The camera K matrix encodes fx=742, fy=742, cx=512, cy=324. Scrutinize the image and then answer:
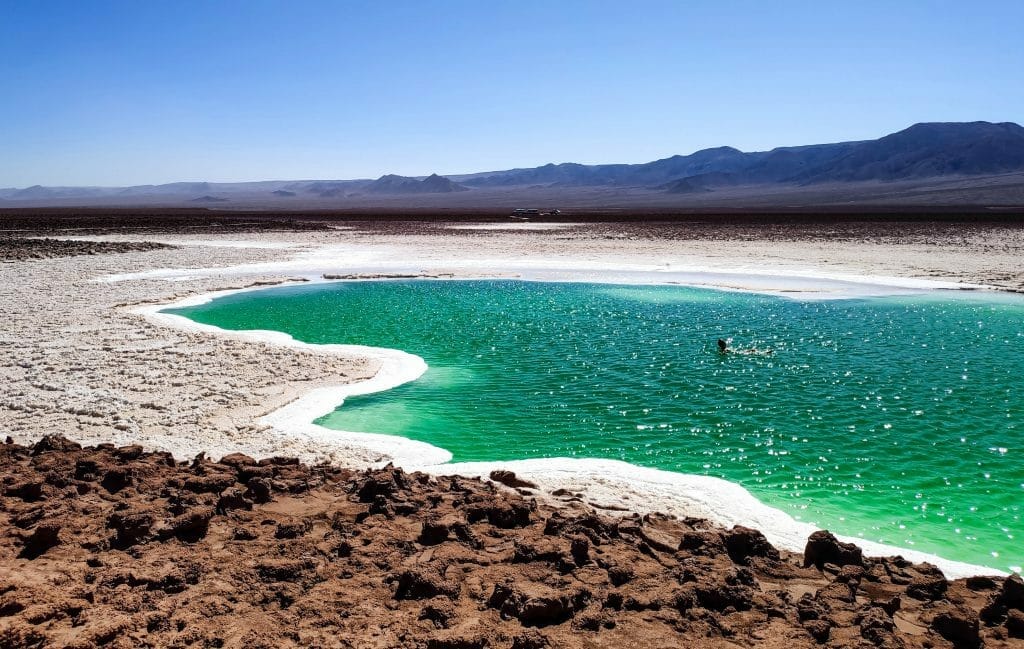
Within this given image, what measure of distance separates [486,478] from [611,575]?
2.87 m

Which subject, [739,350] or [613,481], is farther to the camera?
[739,350]

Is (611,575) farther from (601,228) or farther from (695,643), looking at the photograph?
(601,228)

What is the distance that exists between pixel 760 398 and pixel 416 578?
7.49 metres

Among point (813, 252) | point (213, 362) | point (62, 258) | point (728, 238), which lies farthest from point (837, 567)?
point (728, 238)

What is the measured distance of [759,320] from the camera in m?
17.5

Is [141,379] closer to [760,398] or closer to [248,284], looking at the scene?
[760,398]

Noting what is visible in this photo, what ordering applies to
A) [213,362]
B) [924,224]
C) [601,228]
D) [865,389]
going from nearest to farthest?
[865,389] < [213,362] < [924,224] < [601,228]

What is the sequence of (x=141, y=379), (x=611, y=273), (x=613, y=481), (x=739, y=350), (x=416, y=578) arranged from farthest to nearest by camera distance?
1. (x=611, y=273)
2. (x=739, y=350)
3. (x=141, y=379)
4. (x=613, y=481)
5. (x=416, y=578)

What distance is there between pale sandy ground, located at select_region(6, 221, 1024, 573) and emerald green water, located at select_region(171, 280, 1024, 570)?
115cm

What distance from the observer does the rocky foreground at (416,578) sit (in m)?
4.23

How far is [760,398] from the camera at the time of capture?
10852 millimetres

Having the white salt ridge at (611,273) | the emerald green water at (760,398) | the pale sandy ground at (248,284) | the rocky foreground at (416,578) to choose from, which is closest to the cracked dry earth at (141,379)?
the pale sandy ground at (248,284)

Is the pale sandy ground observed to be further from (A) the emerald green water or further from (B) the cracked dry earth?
(A) the emerald green water

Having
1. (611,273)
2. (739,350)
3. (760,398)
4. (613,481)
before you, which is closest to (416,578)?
(613,481)
